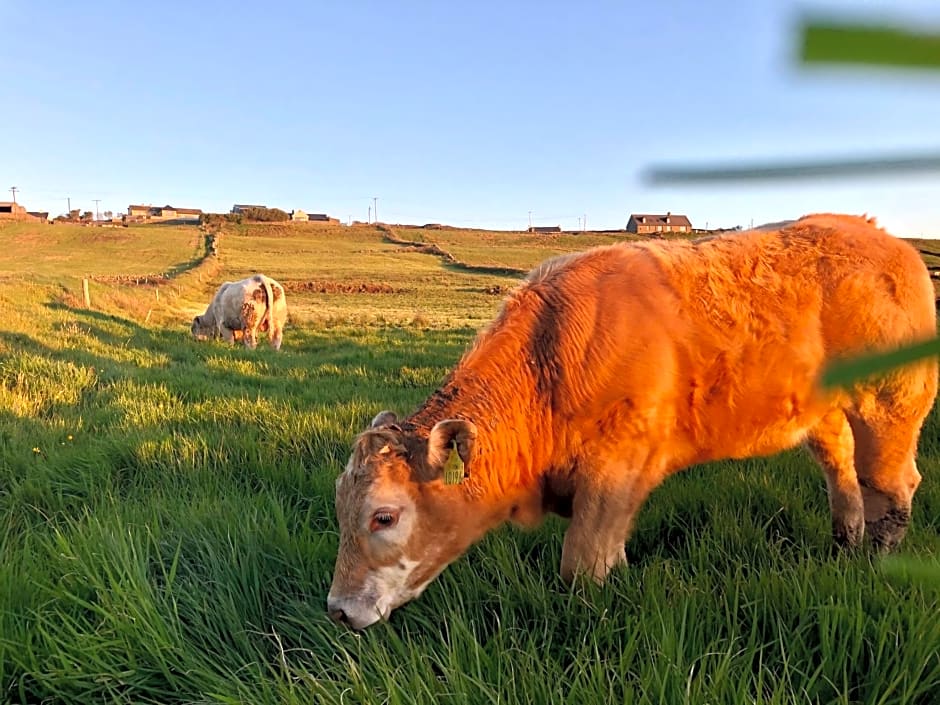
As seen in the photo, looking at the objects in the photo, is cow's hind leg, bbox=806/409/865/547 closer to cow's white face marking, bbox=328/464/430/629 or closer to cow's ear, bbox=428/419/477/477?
cow's ear, bbox=428/419/477/477

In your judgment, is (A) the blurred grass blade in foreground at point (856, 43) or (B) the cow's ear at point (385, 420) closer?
(A) the blurred grass blade in foreground at point (856, 43)

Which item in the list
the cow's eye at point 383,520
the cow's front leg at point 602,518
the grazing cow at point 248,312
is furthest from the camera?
the grazing cow at point 248,312

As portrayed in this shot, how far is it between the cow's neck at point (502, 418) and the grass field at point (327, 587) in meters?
0.38

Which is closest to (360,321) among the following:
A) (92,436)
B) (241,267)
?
(92,436)

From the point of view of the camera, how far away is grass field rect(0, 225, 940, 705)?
263cm

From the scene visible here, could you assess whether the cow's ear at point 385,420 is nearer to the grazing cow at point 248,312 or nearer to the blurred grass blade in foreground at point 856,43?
the blurred grass blade in foreground at point 856,43

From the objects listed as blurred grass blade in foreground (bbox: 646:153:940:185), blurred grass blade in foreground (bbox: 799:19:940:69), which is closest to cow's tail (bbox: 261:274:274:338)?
blurred grass blade in foreground (bbox: 646:153:940:185)

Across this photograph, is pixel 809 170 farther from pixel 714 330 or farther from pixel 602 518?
pixel 714 330

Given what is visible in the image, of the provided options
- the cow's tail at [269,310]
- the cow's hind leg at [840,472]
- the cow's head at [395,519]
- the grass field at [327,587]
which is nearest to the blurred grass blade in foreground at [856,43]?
the grass field at [327,587]

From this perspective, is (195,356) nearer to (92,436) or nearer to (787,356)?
(92,436)

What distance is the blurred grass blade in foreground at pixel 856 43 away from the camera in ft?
0.81

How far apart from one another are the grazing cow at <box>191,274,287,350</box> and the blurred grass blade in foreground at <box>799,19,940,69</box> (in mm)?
18370

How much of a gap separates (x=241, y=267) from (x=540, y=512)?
60.8 metres

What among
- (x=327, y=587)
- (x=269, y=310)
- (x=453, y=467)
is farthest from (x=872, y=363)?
(x=269, y=310)
